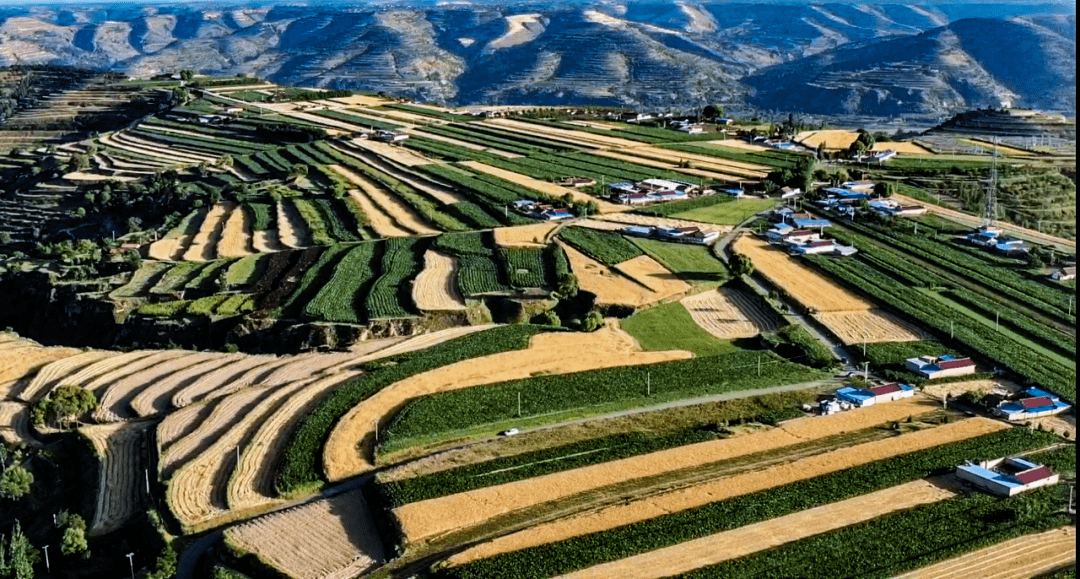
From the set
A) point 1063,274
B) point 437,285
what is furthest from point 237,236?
point 1063,274

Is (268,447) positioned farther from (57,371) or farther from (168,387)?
(57,371)

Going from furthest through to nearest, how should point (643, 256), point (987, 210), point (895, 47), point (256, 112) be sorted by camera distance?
point (895, 47) < point (256, 112) < point (987, 210) < point (643, 256)

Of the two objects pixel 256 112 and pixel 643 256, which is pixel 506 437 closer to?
pixel 643 256

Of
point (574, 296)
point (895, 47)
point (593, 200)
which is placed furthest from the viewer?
point (895, 47)

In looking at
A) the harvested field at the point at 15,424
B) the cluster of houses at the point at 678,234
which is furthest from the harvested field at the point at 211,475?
the cluster of houses at the point at 678,234

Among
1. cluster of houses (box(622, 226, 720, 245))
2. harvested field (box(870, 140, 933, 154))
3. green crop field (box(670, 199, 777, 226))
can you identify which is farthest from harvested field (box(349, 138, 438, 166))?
harvested field (box(870, 140, 933, 154))

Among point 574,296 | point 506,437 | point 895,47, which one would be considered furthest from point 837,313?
point 895,47

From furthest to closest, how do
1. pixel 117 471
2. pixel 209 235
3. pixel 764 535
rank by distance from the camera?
pixel 209 235
pixel 117 471
pixel 764 535
